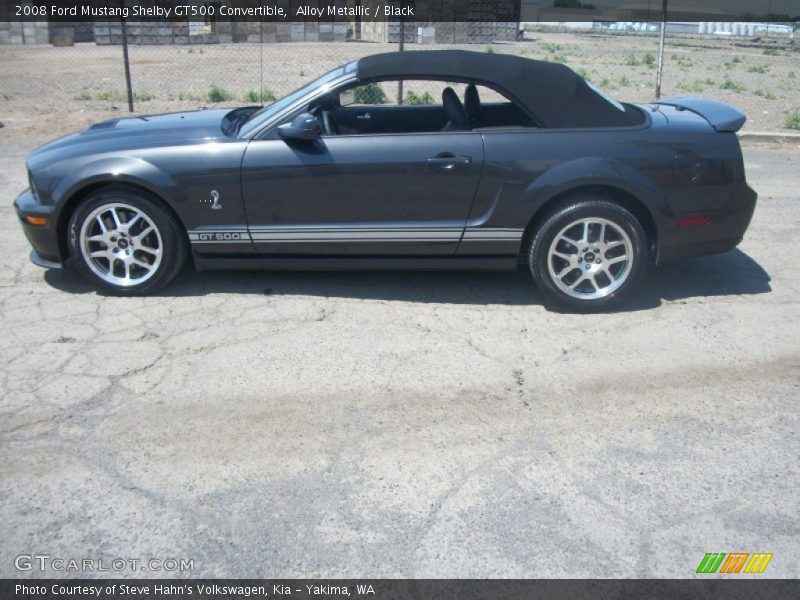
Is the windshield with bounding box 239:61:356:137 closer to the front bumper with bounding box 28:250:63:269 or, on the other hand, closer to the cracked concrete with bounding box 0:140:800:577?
the cracked concrete with bounding box 0:140:800:577

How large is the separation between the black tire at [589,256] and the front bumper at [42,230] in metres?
3.18

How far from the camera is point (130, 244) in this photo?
209 inches

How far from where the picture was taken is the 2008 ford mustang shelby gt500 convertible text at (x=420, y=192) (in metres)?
5.13

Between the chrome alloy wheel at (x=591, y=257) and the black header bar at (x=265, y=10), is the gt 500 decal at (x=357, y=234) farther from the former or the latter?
the black header bar at (x=265, y=10)

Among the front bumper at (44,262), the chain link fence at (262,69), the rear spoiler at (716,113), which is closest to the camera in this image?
the rear spoiler at (716,113)

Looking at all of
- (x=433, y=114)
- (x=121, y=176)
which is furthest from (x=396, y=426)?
(x=433, y=114)

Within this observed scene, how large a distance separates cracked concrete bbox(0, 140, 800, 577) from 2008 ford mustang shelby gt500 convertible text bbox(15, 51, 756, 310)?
33 centimetres

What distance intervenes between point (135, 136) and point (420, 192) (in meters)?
2.02

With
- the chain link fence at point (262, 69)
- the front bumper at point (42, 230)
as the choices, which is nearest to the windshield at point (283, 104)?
the front bumper at point (42, 230)

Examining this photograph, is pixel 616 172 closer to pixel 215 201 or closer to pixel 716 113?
pixel 716 113

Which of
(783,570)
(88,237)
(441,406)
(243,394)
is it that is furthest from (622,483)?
(88,237)

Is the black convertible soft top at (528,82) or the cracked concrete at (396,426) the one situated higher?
the black convertible soft top at (528,82)

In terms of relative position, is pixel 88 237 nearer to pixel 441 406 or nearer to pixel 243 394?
pixel 243 394

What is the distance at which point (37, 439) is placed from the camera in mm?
3756
